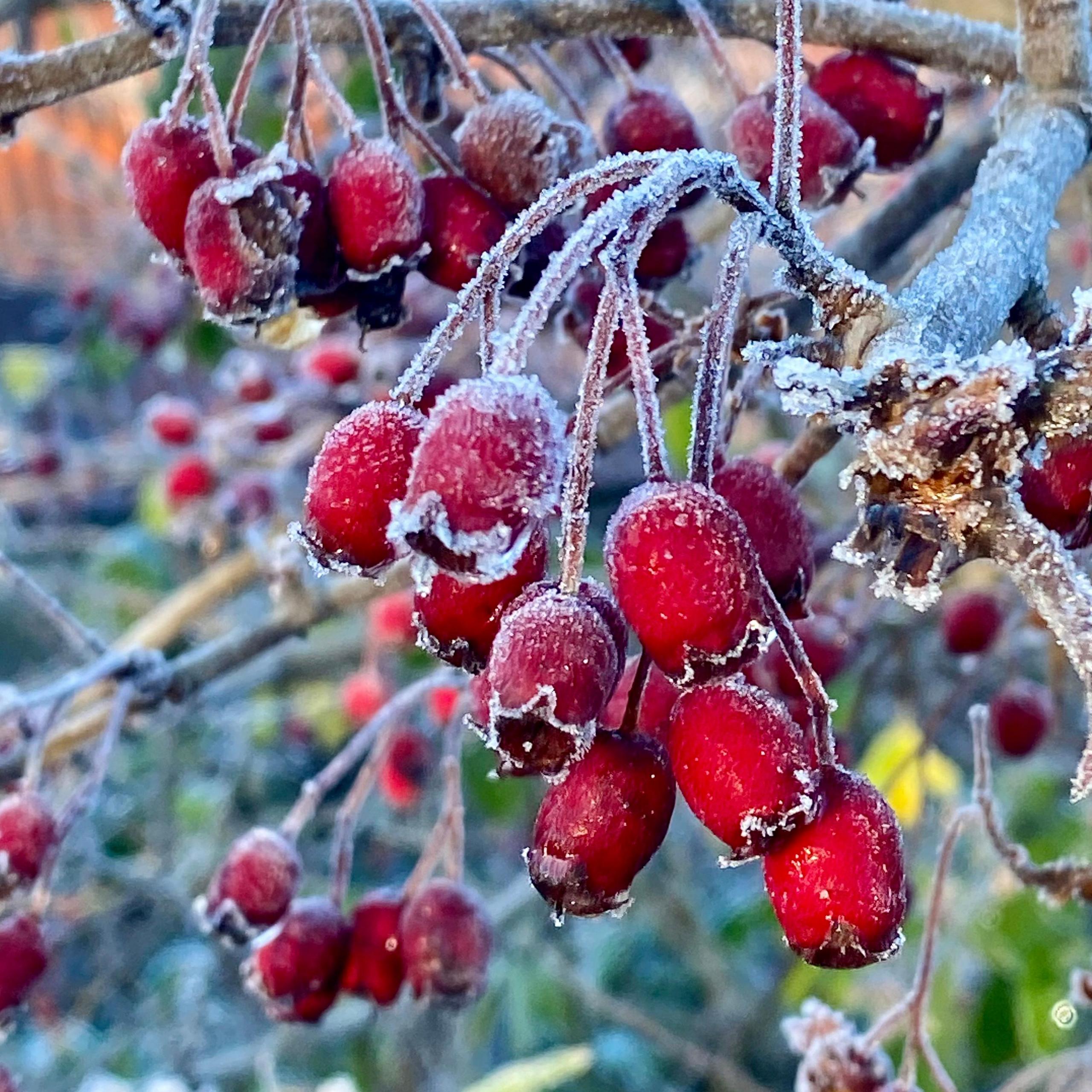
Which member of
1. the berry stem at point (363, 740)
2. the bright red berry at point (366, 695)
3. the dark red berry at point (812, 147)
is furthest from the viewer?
the bright red berry at point (366, 695)

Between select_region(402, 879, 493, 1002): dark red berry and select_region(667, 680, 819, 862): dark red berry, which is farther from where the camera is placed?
select_region(402, 879, 493, 1002): dark red berry

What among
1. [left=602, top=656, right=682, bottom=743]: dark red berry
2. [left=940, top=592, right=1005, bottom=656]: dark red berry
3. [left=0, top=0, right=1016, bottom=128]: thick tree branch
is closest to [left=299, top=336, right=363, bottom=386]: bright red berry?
[left=940, top=592, right=1005, bottom=656]: dark red berry

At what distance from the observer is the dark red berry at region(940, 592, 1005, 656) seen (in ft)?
3.85

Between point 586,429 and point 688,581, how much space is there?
0.06m

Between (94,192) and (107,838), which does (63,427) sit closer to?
(94,192)

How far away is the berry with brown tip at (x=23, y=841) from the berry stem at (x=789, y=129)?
26.3 inches

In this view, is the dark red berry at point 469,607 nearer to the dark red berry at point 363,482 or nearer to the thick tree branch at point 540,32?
the dark red berry at point 363,482

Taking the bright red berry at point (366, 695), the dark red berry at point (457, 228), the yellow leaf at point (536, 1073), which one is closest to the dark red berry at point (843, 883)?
the dark red berry at point (457, 228)

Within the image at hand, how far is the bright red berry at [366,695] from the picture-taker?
72.7 inches

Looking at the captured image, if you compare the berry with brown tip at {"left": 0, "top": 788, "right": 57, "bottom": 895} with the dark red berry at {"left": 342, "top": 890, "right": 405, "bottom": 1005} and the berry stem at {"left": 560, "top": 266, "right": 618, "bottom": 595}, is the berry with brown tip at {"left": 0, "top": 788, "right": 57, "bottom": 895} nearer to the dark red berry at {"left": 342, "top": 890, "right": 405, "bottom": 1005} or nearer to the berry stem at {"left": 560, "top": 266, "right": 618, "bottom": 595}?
the dark red berry at {"left": 342, "top": 890, "right": 405, "bottom": 1005}

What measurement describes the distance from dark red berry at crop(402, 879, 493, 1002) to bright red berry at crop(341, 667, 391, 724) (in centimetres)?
90

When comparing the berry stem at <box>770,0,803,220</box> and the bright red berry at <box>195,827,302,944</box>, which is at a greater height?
the berry stem at <box>770,0,803,220</box>

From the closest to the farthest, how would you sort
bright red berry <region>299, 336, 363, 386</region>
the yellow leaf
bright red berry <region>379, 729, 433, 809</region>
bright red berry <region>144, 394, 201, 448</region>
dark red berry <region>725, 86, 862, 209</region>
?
1. dark red berry <region>725, 86, 862, 209</region>
2. the yellow leaf
3. bright red berry <region>299, 336, 363, 386</region>
4. bright red berry <region>379, 729, 433, 809</region>
5. bright red berry <region>144, 394, 201, 448</region>

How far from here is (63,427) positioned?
9.44 ft
